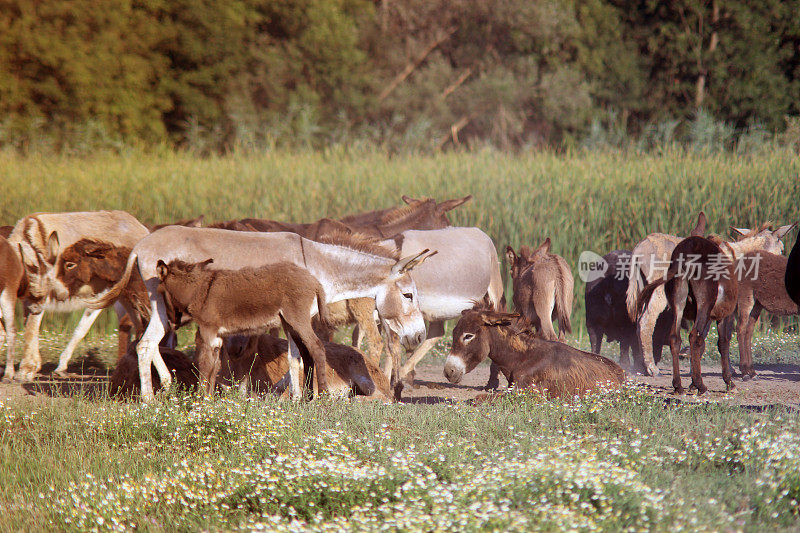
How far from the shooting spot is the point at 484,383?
9477 mm

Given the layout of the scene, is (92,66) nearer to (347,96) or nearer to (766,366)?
(347,96)

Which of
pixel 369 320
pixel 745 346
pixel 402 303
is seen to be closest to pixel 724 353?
pixel 745 346

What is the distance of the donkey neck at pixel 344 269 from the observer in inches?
297

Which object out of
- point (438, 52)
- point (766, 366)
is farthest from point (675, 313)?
point (438, 52)

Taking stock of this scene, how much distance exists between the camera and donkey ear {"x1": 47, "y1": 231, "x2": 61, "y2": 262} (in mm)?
9102

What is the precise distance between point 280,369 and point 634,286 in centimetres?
405

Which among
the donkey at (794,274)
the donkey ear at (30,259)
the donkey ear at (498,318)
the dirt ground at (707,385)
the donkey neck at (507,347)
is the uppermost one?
the donkey at (794,274)

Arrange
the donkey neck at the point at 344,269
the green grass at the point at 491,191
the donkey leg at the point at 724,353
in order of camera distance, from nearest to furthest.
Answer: the donkey neck at the point at 344,269
the donkey leg at the point at 724,353
the green grass at the point at 491,191

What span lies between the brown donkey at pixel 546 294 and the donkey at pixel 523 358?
132 cm

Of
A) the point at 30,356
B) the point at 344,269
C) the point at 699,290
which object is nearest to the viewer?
the point at 344,269

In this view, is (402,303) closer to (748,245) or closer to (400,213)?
(400,213)

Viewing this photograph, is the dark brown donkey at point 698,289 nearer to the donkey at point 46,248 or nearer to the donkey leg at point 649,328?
the donkey leg at point 649,328

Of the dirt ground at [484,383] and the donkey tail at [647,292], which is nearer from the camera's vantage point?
the dirt ground at [484,383]

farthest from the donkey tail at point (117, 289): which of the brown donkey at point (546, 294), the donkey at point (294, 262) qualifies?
the brown donkey at point (546, 294)
